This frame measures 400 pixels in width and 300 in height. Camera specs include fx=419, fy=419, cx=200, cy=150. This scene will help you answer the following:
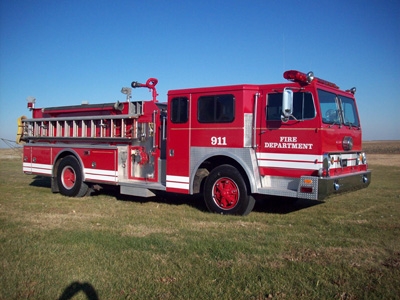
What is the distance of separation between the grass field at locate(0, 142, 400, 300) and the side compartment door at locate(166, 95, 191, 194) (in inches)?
23.6

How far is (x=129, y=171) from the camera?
10008mm

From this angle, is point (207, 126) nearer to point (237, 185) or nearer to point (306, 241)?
point (237, 185)

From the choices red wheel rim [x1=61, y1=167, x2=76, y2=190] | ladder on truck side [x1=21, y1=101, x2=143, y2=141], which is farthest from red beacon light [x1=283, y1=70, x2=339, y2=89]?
red wheel rim [x1=61, y1=167, x2=76, y2=190]

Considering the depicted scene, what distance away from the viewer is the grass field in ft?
14.0

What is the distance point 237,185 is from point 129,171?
311 cm

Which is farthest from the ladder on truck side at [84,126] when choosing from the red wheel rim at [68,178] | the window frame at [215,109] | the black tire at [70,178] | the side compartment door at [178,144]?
the window frame at [215,109]

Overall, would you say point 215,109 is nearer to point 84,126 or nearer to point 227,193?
point 227,193

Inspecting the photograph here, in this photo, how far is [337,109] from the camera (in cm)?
823

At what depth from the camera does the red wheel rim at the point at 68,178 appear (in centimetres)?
1127

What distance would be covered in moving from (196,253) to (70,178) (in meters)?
6.85

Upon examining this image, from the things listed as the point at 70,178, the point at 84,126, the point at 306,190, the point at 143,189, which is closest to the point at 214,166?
the point at 143,189

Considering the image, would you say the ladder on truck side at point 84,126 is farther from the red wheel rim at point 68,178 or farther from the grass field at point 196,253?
the grass field at point 196,253

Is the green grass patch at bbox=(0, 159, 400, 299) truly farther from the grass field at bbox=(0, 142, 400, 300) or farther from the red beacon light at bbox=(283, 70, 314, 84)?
the red beacon light at bbox=(283, 70, 314, 84)

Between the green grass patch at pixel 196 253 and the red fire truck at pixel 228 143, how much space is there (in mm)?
632
